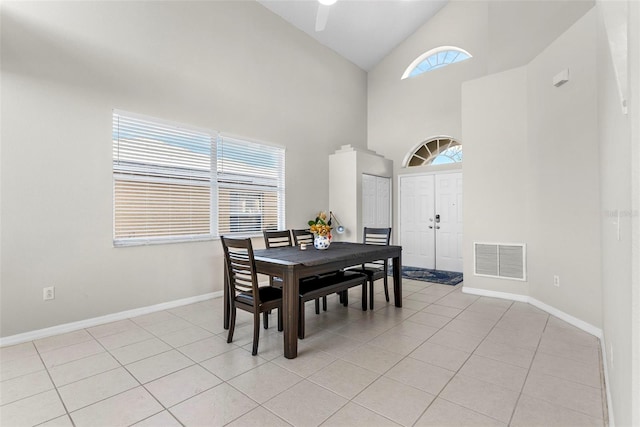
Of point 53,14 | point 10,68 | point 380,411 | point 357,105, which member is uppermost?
point 357,105

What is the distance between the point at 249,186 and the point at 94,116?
7.14 ft

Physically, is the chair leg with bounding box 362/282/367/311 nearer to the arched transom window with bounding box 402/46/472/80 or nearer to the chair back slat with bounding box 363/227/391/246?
the chair back slat with bounding box 363/227/391/246

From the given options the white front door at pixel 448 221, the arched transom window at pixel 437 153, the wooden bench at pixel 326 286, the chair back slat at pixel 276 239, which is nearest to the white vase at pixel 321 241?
the wooden bench at pixel 326 286

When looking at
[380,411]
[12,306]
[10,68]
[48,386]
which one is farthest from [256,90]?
[380,411]

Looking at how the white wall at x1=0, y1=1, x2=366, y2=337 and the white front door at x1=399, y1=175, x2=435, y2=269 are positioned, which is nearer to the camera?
the white wall at x1=0, y1=1, x2=366, y2=337

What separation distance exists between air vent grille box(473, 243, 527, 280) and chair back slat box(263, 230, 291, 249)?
2757 mm

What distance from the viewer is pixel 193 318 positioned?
11.7ft

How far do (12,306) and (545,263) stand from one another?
572 cm

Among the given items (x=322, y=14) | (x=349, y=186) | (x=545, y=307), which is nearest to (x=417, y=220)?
(x=349, y=186)

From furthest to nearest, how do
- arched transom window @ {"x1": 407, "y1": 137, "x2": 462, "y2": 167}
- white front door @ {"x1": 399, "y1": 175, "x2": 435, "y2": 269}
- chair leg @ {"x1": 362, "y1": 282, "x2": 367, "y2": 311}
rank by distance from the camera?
white front door @ {"x1": 399, "y1": 175, "x2": 435, "y2": 269} → arched transom window @ {"x1": 407, "y1": 137, "x2": 462, "y2": 167} → chair leg @ {"x1": 362, "y1": 282, "x2": 367, "y2": 311}

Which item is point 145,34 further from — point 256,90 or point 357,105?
point 357,105

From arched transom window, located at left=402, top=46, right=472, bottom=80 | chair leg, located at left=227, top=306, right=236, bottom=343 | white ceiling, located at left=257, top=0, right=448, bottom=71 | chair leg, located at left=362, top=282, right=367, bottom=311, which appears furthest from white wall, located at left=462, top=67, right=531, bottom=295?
chair leg, located at left=227, top=306, right=236, bottom=343

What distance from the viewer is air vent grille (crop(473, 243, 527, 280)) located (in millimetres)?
4143

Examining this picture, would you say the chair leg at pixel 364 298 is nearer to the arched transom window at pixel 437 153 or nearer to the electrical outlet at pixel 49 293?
the electrical outlet at pixel 49 293
